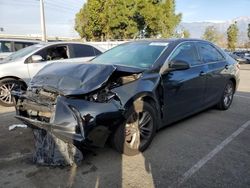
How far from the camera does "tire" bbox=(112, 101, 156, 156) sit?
12.8ft

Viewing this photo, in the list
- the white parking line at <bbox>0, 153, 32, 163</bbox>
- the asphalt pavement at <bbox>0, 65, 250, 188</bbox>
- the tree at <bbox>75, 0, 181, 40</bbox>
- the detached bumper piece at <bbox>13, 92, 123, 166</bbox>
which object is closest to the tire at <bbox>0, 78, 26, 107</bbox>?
the asphalt pavement at <bbox>0, 65, 250, 188</bbox>

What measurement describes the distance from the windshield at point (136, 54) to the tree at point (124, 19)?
71.2 feet

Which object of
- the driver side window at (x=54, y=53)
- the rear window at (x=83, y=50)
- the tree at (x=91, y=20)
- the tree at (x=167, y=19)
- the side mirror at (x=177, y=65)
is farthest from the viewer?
the tree at (x=167, y=19)

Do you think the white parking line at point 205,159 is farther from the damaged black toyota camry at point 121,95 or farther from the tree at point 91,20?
the tree at point 91,20

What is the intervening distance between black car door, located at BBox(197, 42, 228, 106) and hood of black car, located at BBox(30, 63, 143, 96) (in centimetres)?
206

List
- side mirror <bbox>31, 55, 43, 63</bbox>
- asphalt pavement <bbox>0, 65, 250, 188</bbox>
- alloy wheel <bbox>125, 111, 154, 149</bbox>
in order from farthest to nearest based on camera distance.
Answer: side mirror <bbox>31, 55, 43, 63</bbox>, alloy wheel <bbox>125, 111, 154, 149</bbox>, asphalt pavement <bbox>0, 65, 250, 188</bbox>

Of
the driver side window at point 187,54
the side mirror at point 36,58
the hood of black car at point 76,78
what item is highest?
the driver side window at point 187,54

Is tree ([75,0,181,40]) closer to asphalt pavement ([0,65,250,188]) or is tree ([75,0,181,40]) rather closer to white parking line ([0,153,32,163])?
asphalt pavement ([0,65,250,188])

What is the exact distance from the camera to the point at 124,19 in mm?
26984

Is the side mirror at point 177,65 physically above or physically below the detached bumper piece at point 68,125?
above

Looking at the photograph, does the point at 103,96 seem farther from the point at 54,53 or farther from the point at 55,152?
the point at 54,53

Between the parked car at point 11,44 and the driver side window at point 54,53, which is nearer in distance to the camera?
the driver side window at point 54,53

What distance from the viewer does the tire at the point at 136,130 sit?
3896 mm

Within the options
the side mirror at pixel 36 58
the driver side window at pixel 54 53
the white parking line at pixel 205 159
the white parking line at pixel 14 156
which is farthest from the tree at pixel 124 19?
the white parking line at pixel 14 156
